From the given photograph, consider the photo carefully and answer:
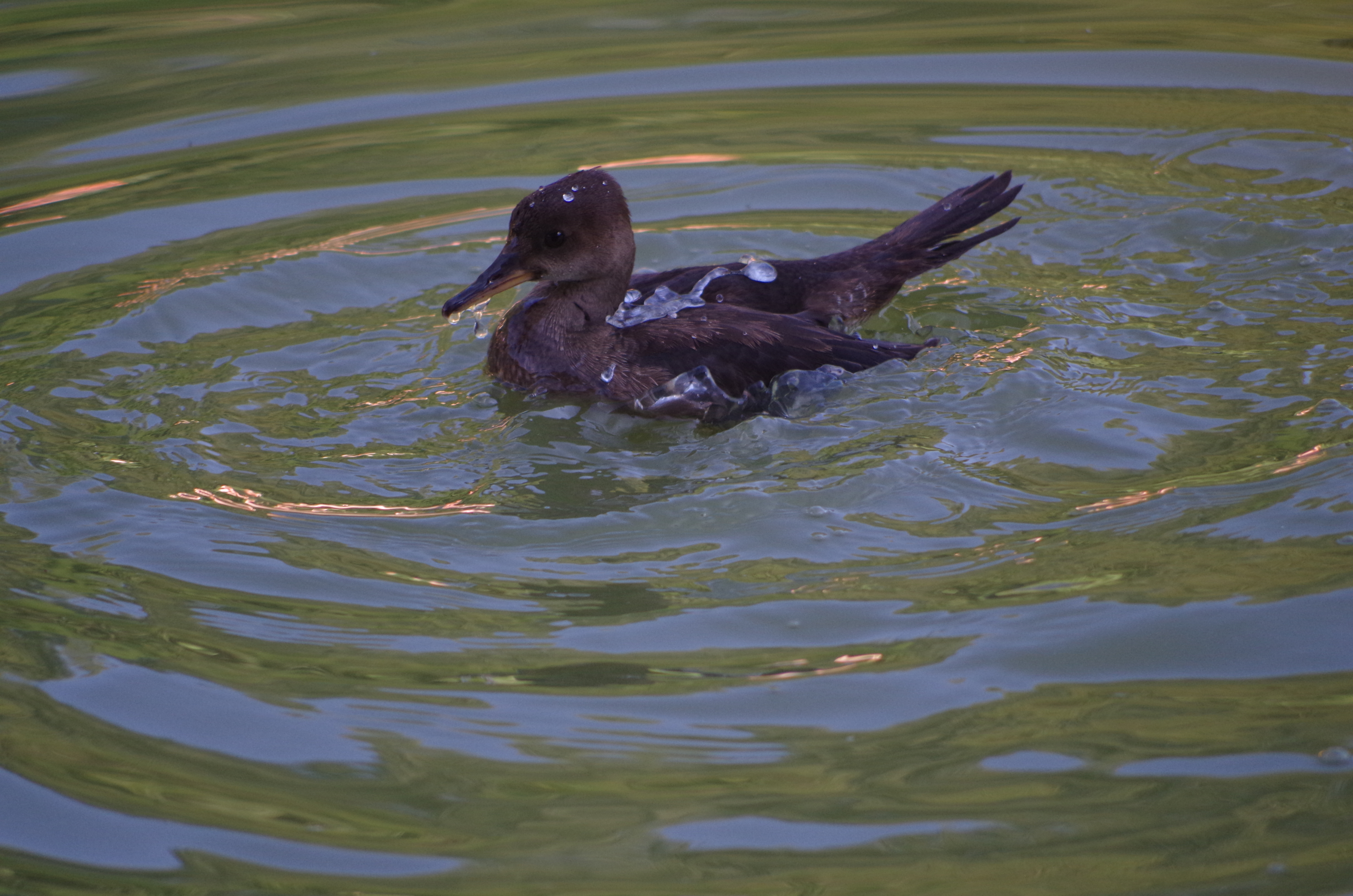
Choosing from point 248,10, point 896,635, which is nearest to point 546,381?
point 896,635

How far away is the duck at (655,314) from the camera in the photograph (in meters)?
5.14

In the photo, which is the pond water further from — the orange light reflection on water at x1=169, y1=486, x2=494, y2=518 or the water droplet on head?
the water droplet on head

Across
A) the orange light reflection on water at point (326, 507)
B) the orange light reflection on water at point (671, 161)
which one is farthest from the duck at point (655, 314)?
the orange light reflection on water at point (671, 161)

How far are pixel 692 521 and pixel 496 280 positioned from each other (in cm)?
152

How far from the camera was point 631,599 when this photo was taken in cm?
388

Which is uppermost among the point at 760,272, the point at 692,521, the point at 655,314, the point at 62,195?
the point at 62,195

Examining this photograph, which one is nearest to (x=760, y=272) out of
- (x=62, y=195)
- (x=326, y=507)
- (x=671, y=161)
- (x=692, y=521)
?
(x=692, y=521)

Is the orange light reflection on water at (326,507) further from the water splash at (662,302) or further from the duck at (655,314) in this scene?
the water splash at (662,302)

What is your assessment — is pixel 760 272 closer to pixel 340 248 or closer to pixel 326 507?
pixel 326 507

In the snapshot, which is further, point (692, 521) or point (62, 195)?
point (62, 195)

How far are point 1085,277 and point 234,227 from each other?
4300mm

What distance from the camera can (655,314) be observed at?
220 inches

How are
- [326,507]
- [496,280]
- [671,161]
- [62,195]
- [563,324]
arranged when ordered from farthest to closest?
[671,161] < [62,195] < [563,324] < [496,280] < [326,507]

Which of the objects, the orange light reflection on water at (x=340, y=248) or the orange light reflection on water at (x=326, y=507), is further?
the orange light reflection on water at (x=340, y=248)
